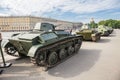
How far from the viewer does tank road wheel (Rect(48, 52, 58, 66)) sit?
7.59 m

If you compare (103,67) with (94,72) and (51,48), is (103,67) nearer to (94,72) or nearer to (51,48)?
(94,72)

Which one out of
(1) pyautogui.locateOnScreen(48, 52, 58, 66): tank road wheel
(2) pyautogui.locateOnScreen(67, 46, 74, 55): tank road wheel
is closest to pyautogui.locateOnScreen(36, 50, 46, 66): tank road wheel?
(1) pyautogui.locateOnScreen(48, 52, 58, 66): tank road wheel

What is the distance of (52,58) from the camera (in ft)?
25.6

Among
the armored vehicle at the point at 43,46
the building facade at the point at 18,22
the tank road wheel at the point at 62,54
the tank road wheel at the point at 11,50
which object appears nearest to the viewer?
the armored vehicle at the point at 43,46

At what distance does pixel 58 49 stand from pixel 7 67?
7.88 feet

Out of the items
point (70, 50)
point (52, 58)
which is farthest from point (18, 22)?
point (52, 58)

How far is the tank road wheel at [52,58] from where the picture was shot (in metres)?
7.59

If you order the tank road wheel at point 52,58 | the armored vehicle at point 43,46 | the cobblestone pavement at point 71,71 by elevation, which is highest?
the armored vehicle at point 43,46

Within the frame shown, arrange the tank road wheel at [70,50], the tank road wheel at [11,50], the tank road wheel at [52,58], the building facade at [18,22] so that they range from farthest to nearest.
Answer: the building facade at [18,22], the tank road wheel at [70,50], the tank road wheel at [11,50], the tank road wheel at [52,58]

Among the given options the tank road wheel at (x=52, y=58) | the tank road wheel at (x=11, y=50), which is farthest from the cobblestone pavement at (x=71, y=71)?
the tank road wheel at (x=11, y=50)

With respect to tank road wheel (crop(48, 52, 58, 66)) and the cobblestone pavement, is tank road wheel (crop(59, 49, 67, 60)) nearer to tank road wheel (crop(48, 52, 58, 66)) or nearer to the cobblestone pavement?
the cobblestone pavement

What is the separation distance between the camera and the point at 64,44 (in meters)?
8.96

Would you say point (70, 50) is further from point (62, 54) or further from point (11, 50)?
point (11, 50)

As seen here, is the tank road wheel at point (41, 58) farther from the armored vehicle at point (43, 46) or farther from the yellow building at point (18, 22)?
the yellow building at point (18, 22)
